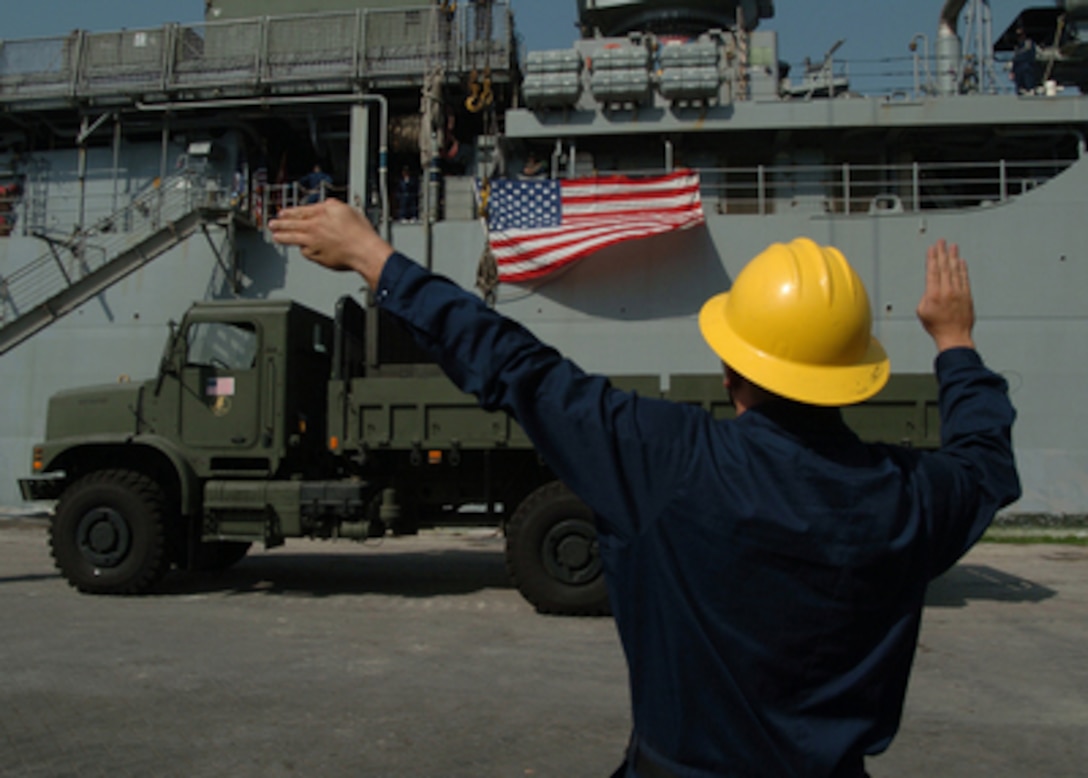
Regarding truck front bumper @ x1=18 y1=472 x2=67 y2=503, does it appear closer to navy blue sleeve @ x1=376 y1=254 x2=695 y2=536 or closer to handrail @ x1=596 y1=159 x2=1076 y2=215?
navy blue sleeve @ x1=376 y1=254 x2=695 y2=536

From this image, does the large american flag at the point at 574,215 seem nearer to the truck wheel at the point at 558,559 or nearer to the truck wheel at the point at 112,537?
the truck wheel at the point at 558,559

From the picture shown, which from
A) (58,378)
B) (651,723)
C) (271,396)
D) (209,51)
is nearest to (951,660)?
(651,723)

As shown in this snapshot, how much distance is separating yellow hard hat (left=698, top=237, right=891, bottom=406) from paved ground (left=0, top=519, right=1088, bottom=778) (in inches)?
110

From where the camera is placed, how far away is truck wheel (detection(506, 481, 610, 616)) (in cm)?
698

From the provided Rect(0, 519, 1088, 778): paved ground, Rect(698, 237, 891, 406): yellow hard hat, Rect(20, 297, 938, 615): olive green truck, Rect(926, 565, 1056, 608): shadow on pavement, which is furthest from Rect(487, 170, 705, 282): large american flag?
Rect(698, 237, 891, 406): yellow hard hat

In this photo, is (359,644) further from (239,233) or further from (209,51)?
(209,51)

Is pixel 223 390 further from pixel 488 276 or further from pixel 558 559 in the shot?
pixel 488 276

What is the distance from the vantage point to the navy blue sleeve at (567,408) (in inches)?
52.9

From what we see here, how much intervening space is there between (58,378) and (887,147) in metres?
15.3

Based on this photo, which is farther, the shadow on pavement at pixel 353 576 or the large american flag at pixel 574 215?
the large american flag at pixel 574 215

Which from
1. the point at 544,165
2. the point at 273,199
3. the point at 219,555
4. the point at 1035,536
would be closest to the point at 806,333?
the point at 219,555

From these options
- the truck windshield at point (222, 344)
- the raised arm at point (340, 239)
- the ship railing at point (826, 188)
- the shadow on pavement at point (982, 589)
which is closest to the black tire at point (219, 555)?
the truck windshield at point (222, 344)

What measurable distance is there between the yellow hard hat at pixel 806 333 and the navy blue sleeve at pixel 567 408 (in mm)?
174

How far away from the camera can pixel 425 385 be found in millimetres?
7516
